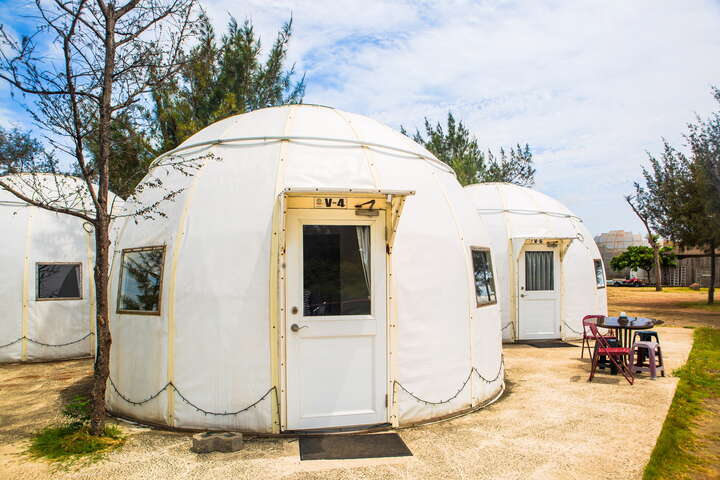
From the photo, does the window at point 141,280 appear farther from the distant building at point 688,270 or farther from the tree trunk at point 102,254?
the distant building at point 688,270

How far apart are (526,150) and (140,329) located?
24465 mm

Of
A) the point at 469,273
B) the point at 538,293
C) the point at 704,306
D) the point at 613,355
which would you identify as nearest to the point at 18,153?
the point at 469,273

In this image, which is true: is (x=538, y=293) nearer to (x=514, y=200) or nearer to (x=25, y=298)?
(x=514, y=200)

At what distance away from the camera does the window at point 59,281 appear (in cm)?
1055

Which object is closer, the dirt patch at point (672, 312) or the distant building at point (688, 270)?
the dirt patch at point (672, 312)

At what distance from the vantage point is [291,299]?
5.25m

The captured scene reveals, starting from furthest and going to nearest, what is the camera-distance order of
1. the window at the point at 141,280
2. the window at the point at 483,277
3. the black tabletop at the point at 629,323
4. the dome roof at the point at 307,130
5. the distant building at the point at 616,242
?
the distant building at the point at 616,242, the black tabletop at the point at 629,323, the window at the point at 483,277, the dome roof at the point at 307,130, the window at the point at 141,280

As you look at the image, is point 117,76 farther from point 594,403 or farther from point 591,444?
point 594,403

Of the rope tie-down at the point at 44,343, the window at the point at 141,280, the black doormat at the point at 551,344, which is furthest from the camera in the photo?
the black doormat at the point at 551,344

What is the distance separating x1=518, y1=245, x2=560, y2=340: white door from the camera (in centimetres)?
1204

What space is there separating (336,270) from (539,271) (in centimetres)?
833

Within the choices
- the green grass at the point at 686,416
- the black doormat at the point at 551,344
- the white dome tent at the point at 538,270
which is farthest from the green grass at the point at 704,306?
the black doormat at the point at 551,344

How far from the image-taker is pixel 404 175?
6180mm

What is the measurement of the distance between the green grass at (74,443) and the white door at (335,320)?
179 cm
